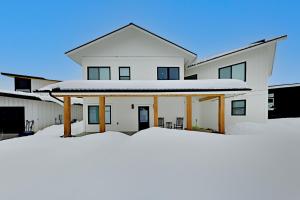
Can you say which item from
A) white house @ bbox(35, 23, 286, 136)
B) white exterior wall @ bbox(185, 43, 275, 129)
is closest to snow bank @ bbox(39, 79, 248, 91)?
white house @ bbox(35, 23, 286, 136)

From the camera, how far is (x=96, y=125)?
1129cm

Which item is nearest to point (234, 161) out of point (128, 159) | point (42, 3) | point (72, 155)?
point (128, 159)

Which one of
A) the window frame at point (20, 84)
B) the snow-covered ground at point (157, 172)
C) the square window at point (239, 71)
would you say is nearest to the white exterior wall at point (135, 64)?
the square window at point (239, 71)

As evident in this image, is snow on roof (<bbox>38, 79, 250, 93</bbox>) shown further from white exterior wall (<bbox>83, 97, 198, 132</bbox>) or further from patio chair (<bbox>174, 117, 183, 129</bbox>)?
patio chair (<bbox>174, 117, 183, 129</bbox>)

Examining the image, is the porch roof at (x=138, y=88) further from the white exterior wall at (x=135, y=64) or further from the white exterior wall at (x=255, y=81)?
the white exterior wall at (x=255, y=81)

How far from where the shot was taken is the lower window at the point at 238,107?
→ 38.7 feet

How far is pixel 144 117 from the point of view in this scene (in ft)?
38.6

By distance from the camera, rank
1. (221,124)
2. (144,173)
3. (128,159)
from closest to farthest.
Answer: (144,173) → (128,159) → (221,124)

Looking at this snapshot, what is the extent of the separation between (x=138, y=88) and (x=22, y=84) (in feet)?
51.9

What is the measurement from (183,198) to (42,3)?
17.6 meters

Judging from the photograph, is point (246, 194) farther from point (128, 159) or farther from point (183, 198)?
point (128, 159)

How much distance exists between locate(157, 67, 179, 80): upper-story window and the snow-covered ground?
7.19 metres

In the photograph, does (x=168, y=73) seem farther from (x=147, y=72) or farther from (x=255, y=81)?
(x=255, y=81)

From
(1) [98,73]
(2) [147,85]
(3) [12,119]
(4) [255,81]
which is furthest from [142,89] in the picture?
(3) [12,119]
